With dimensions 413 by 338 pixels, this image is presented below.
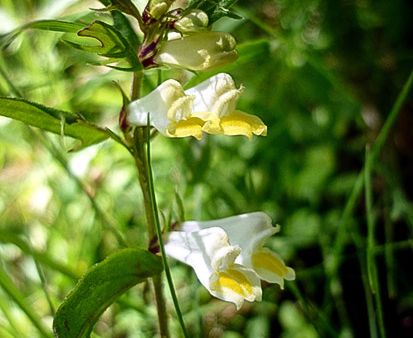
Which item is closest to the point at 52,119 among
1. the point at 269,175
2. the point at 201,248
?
the point at 201,248

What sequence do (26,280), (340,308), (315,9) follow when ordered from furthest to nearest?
1. (315,9)
2. (26,280)
3. (340,308)

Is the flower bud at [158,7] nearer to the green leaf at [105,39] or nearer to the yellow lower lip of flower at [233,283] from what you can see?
the green leaf at [105,39]

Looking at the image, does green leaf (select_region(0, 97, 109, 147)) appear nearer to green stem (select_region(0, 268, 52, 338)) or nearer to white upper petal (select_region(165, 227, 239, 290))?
white upper petal (select_region(165, 227, 239, 290))

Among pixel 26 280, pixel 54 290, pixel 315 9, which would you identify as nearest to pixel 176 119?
pixel 54 290

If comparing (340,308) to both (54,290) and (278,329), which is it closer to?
(278,329)

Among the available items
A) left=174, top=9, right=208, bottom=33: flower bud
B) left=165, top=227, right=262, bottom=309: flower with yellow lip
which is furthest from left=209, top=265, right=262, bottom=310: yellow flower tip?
left=174, top=9, right=208, bottom=33: flower bud

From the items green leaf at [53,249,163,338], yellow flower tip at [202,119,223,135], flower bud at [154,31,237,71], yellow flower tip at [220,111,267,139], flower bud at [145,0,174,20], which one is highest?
flower bud at [145,0,174,20]

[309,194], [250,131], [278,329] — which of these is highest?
[250,131]

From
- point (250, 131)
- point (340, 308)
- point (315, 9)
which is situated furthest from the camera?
point (315, 9)

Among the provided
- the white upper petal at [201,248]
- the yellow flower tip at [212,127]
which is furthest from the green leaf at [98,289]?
the yellow flower tip at [212,127]
